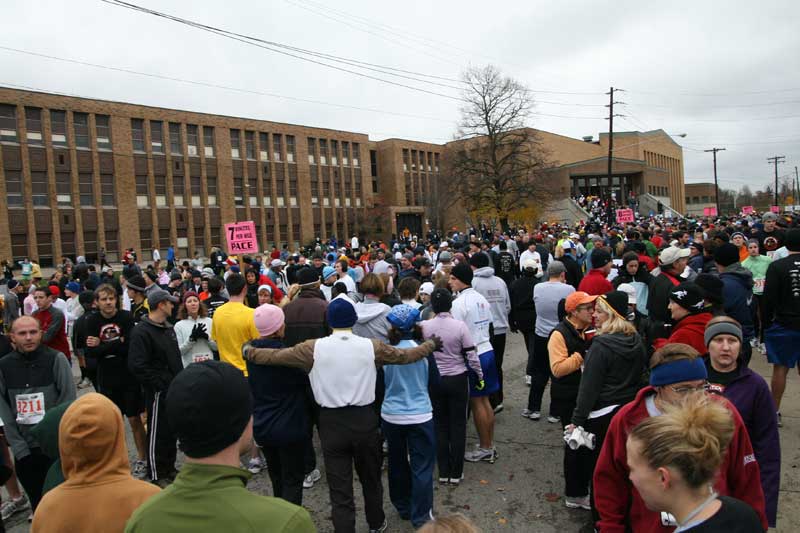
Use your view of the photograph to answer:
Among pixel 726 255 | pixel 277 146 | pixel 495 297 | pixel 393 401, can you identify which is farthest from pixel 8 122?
pixel 726 255

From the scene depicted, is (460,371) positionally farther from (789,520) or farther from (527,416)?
(789,520)

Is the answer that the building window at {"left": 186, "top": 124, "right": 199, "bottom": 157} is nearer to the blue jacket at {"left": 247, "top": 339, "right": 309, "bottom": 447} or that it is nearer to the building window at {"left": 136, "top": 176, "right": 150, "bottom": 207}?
the building window at {"left": 136, "top": 176, "right": 150, "bottom": 207}

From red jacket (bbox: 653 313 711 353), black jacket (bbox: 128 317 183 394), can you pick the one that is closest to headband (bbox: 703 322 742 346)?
red jacket (bbox: 653 313 711 353)

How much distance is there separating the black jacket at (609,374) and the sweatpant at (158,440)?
404cm

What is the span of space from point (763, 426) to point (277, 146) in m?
49.8

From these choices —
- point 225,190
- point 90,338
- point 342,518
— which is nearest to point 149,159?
point 225,190

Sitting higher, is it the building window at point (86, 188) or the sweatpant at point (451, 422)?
the building window at point (86, 188)

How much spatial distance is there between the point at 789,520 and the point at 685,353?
2.69m

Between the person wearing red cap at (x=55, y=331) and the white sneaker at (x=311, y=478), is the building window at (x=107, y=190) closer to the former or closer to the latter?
the person wearing red cap at (x=55, y=331)

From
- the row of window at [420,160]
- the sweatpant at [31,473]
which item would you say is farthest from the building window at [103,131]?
the sweatpant at [31,473]

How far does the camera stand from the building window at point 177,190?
41.8 meters

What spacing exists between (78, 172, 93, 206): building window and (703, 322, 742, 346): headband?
42.3 meters

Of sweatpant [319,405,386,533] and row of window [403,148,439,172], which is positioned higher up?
row of window [403,148,439,172]

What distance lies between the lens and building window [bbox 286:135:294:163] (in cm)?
4981
